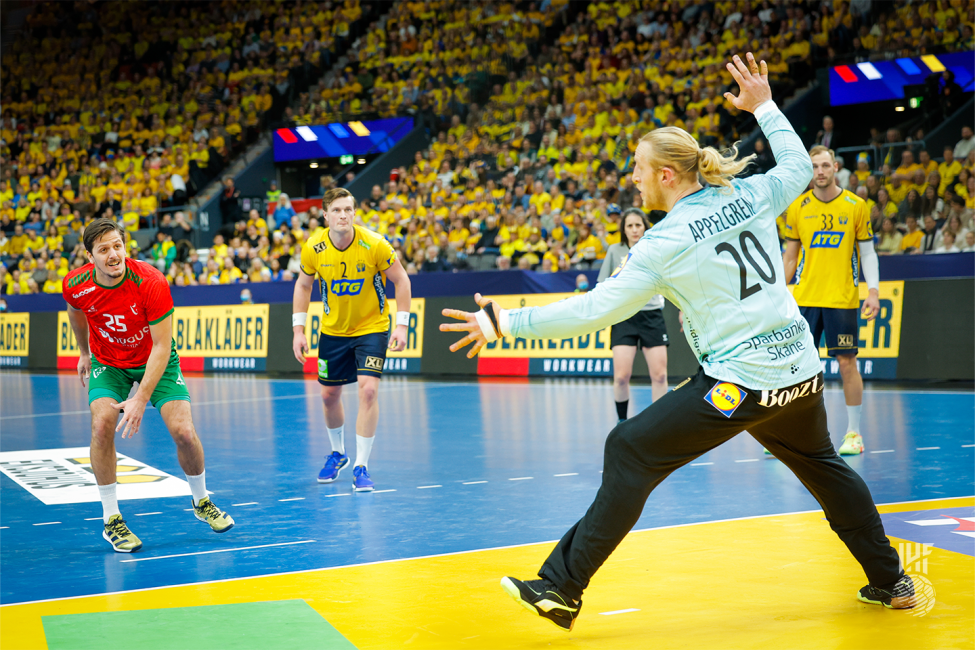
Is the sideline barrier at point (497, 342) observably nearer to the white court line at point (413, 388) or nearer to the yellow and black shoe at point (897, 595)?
the white court line at point (413, 388)

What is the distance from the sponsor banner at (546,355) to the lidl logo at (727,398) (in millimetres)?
11711

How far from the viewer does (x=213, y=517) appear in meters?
5.71

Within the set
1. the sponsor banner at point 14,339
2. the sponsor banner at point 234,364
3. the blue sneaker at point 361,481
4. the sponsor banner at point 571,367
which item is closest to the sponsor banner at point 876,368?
the sponsor banner at point 571,367

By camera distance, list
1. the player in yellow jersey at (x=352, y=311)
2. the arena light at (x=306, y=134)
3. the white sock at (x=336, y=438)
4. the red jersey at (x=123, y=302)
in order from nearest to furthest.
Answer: the red jersey at (x=123, y=302)
the player in yellow jersey at (x=352, y=311)
the white sock at (x=336, y=438)
the arena light at (x=306, y=134)

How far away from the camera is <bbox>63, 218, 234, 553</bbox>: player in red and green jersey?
5.36m

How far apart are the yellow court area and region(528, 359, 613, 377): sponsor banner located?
10.4 m

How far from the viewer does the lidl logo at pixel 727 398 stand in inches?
142

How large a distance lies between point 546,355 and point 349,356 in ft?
30.4

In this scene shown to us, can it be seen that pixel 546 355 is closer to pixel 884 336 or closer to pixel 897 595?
pixel 884 336

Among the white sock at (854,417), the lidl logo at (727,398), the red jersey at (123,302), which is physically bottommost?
the white sock at (854,417)

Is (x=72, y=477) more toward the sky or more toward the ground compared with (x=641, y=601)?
more toward the ground

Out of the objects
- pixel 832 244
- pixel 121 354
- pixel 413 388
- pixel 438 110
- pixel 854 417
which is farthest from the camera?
pixel 438 110

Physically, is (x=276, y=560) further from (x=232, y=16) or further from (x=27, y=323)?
(x=232, y=16)

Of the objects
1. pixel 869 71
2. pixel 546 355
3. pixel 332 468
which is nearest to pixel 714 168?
pixel 332 468
